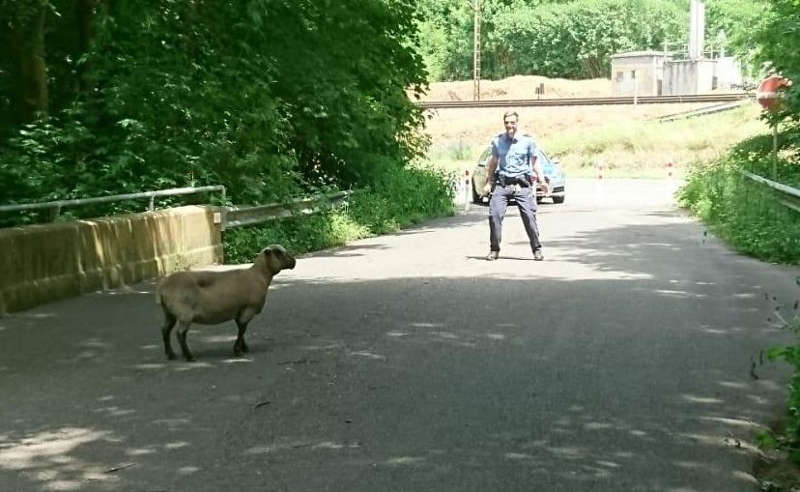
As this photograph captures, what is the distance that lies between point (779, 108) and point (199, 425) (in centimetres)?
1889

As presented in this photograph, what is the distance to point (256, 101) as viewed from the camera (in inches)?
799

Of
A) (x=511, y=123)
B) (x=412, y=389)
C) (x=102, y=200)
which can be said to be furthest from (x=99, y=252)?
(x=412, y=389)

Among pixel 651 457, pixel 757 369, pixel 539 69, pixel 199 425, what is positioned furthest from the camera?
pixel 539 69

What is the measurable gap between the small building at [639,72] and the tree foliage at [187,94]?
204ft

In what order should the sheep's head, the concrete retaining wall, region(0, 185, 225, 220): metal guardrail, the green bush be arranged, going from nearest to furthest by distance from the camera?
1. the sheep's head
2. the concrete retaining wall
3. region(0, 185, 225, 220): metal guardrail
4. the green bush

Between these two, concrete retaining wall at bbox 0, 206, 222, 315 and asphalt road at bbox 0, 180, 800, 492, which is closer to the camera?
asphalt road at bbox 0, 180, 800, 492

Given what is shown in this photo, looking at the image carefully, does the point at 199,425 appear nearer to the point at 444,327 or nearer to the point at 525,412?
the point at 525,412

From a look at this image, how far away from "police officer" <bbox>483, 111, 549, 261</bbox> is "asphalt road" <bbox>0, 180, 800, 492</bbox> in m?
2.20

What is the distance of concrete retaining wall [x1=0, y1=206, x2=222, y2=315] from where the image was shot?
1228 cm

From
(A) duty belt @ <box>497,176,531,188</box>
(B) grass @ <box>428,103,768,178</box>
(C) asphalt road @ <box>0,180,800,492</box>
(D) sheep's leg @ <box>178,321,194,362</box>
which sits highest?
(A) duty belt @ <box>497,176,531,188</box>

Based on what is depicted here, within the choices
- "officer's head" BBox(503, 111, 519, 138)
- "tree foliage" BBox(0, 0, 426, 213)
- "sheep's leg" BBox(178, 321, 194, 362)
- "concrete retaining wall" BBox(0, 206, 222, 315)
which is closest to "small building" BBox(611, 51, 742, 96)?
"tree foliage" BBox(0, 0, 426, 213)

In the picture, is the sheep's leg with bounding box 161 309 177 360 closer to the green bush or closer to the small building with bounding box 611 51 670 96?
the green bush

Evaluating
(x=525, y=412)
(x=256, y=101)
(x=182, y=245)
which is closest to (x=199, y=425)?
(x=525, y=412)

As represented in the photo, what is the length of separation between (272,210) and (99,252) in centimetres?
598
